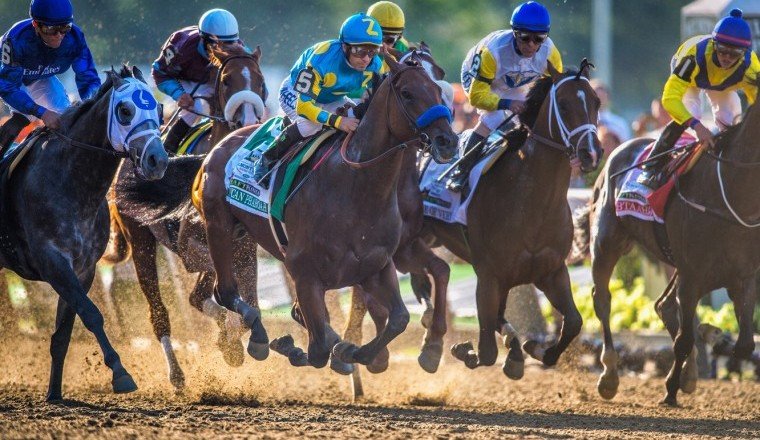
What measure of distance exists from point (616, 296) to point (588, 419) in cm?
411

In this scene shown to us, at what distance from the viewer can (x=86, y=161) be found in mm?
8055

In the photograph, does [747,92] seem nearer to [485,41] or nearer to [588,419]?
[485,41]

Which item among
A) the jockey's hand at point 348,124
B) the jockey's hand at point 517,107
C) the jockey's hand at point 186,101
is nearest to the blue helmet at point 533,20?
the jockey's hand at point 517,107

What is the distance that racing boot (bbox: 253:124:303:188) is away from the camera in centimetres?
838

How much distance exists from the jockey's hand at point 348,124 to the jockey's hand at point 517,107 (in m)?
1.30

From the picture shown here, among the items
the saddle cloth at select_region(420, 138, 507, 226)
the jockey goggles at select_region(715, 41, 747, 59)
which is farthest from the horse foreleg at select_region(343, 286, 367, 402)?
the jockey goggles at select_region(715, 41, 747, 59)

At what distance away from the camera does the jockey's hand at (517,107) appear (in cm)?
875

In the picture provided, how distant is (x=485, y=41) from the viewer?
9.14 meters

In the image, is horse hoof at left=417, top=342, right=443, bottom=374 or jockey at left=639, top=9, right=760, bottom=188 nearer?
jockey at left=639, top=9, right=760, bottom=188

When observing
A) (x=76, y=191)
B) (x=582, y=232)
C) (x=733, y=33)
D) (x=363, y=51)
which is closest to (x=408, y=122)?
(x=363, y=51)

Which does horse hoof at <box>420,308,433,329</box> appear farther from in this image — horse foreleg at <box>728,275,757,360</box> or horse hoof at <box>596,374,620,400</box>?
horse foreleg at <box>728,275,757,360</box>

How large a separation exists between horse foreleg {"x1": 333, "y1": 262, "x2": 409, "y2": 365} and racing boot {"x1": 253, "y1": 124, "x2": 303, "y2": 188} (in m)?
0.95

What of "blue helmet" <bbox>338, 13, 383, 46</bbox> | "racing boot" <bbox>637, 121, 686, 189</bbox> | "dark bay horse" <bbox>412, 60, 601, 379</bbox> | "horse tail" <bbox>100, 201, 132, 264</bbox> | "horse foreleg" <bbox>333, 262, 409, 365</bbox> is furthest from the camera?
"horse tail" <bbox>100, 201, 132, 264</bbox>

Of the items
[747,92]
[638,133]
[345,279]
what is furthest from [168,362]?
[638,133]
